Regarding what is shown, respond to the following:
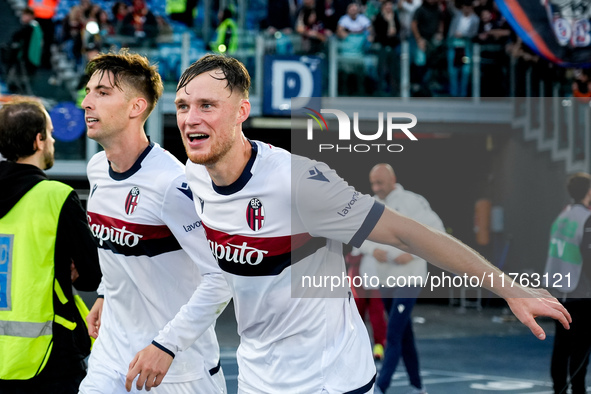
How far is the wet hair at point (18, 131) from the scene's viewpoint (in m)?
4.34

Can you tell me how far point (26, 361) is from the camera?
4.05 metres

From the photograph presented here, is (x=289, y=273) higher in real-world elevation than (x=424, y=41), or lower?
lower

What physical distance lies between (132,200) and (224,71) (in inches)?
35.7

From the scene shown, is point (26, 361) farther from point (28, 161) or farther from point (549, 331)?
point (549, 331)

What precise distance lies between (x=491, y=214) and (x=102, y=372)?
43.9 feet

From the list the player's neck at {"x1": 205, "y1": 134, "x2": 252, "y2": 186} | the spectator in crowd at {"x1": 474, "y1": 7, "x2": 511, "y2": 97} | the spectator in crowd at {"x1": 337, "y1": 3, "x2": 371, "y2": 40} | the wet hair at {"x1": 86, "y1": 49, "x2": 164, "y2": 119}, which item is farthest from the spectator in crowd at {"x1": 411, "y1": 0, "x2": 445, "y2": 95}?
the player's neck at {"x1": 205, "y1": 134, "x2": 252, "y2": 186}

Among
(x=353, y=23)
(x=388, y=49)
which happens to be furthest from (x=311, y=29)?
(x=388, y=49)

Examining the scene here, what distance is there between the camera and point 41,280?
4.10m

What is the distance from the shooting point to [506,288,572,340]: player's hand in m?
2.81

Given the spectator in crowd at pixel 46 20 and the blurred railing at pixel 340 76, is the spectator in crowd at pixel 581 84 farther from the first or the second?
the spectator in crowd at pixel 46 20

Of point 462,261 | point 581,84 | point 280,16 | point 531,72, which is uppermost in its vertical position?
point 280,16

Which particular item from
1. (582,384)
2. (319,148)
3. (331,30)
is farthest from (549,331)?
(319,148)

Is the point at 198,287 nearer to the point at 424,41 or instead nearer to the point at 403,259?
the point at 403,259

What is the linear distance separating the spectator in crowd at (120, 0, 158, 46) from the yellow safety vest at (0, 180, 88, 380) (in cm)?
1286
